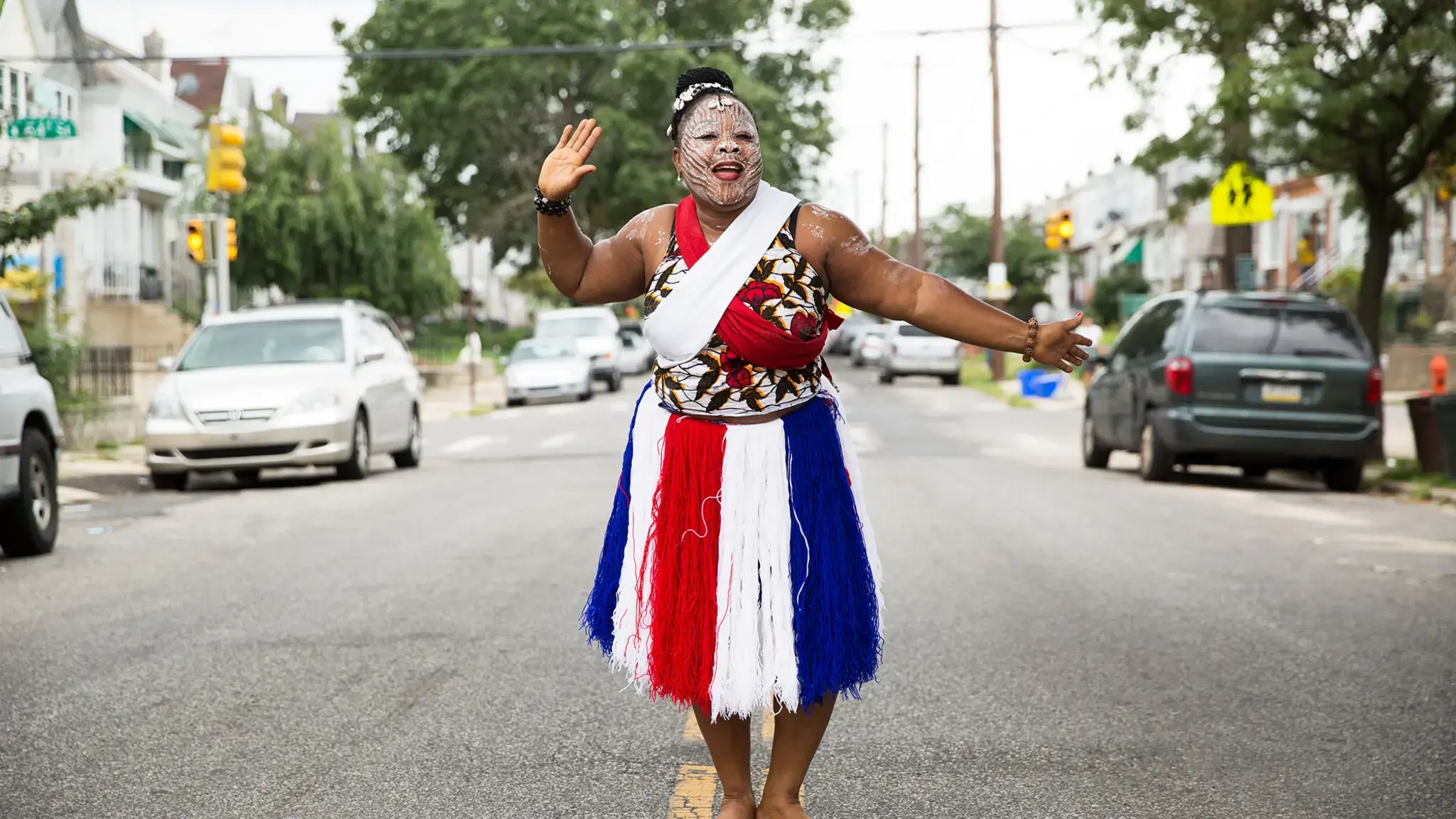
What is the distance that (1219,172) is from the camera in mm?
18594

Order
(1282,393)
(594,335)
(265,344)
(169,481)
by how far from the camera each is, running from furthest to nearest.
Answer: (594,335) < (265,344) < (169,481) < (1282,393)

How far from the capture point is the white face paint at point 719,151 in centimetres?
398

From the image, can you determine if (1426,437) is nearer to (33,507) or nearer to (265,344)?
(265,344)

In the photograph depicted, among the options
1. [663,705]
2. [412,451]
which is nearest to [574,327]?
[412,451]

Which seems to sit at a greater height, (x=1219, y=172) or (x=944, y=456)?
(x=1219, y=172)

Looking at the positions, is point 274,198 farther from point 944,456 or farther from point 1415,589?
point 1415,589

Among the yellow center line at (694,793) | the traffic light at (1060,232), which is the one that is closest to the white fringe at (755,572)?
the yellow center line at (694,793)

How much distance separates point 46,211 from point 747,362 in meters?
14.0

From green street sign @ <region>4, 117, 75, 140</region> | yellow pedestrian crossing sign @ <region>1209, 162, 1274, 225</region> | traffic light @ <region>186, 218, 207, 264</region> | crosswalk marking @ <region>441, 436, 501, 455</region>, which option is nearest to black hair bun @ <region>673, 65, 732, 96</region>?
yellow pedestrian crossing sign @ <region>1209, 162, 1274, 225</region>

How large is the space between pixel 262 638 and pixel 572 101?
4448 centimetres

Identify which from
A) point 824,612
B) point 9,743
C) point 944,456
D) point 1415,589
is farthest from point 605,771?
point 944,456

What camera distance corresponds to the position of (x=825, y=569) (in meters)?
4.04

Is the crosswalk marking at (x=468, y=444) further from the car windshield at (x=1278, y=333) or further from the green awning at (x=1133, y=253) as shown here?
the green awning at (x=1133, y=253)

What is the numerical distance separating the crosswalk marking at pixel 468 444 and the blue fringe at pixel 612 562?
52.9ft
